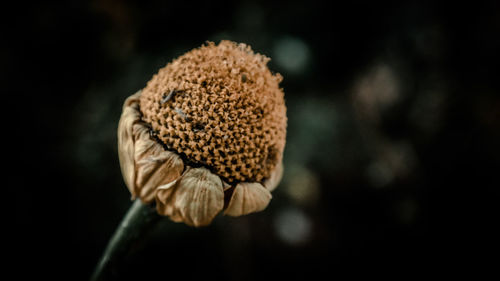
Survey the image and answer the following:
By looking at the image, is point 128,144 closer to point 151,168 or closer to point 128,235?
point 151,168

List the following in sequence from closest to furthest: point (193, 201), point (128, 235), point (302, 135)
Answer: point (193, 201) < point (128, 235) < point (302, 135)

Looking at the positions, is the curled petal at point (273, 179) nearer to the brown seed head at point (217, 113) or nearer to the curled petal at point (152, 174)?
the brown seed head at point (217, 113)

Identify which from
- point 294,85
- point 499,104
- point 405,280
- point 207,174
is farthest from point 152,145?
point 499,104

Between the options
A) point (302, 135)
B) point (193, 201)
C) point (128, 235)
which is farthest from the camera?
point (302, 135)

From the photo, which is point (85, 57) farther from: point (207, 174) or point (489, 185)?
point (489, 185)

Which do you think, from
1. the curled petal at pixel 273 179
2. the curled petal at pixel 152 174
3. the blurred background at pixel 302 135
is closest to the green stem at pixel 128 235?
the curled petal at pixel 152 174

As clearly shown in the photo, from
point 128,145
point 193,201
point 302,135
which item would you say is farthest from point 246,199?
point 302,135

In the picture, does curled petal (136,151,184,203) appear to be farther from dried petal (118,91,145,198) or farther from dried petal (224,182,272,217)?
dried petal (224,182,272,217)

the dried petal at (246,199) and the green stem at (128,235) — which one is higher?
the dried petal at (246,199)
